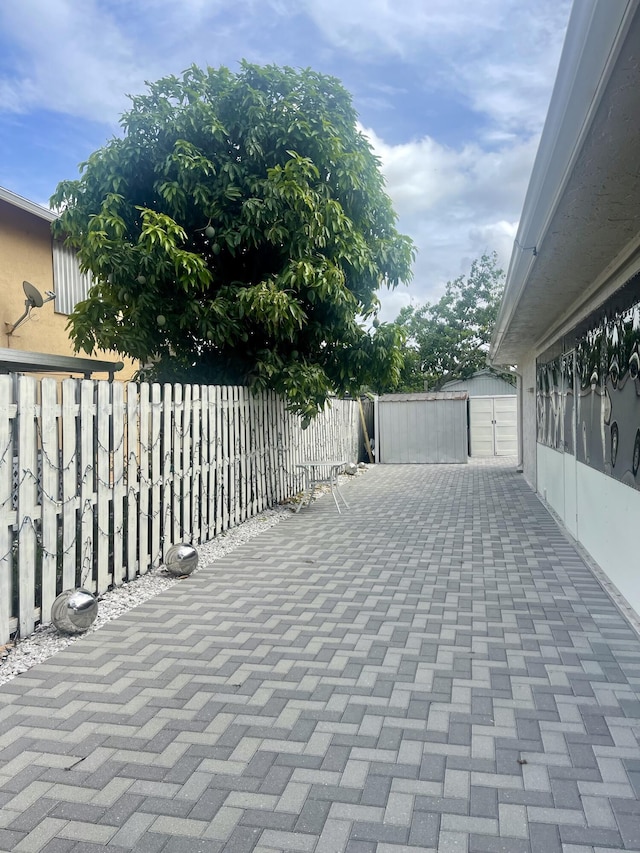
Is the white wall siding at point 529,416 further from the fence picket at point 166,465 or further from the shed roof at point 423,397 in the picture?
the fence picket at point 166,465

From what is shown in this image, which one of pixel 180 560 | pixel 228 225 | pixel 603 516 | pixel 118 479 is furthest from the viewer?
pixel 228 225

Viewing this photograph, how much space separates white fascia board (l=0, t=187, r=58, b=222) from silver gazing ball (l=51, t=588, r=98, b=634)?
6.74 meters

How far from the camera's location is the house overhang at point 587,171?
191cm

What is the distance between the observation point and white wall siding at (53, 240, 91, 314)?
10297 mm

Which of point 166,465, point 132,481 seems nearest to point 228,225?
point 166,465

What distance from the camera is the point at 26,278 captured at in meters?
9.63

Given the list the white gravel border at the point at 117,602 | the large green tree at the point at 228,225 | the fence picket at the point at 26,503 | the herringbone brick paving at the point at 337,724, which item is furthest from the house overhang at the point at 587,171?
the white gravel border at the point at 117,602

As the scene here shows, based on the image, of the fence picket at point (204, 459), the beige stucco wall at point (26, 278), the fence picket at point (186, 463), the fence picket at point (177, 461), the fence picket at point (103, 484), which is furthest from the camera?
the beige stucco wall at point (26, 278)

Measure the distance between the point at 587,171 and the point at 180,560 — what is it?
4519mm

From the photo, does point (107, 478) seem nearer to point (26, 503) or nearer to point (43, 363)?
point (26, 503)

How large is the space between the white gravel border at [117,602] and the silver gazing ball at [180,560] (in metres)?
0.10

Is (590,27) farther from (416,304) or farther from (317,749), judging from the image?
(416,304)

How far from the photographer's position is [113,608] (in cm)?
473

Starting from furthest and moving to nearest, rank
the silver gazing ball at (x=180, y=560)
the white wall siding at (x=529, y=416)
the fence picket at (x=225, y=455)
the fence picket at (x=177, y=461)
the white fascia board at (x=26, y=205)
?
the white wall siding at (x=529, y=416) < the white fascia board at (x=26, y=205) < the fence picket at (x=225, y=455) < the fence picket at (x=177, y=461) < the silver gazing ball at (x=180, y=560)
